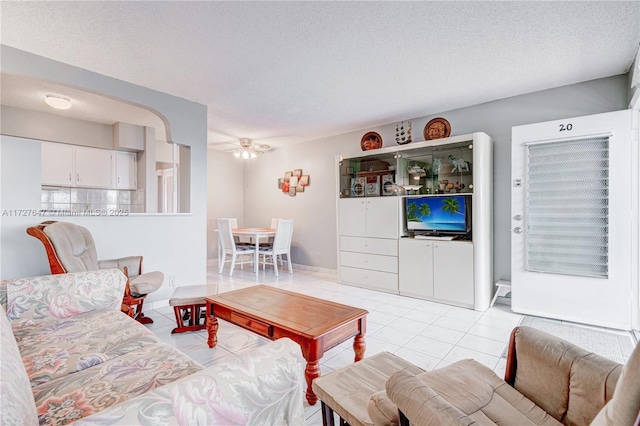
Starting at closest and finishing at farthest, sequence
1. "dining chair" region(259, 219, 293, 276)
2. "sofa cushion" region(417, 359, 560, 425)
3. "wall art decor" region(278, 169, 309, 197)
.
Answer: "sofa cushion" region(417, 359, 560, 425)
"dining chair" region(259, 219, 293, 276)
"wall art decor" region(278, 169, 309, 197)

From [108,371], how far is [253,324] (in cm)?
91

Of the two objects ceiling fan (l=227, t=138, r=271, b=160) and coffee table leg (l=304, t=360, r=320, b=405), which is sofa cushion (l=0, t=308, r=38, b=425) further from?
ceiling fan (l=227, t=138, r=271, b=160)

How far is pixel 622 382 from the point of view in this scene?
0.67m

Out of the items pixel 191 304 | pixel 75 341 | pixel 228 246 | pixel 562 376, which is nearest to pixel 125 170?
pixel 228 246

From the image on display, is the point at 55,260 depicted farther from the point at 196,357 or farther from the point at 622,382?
the point at 622,382

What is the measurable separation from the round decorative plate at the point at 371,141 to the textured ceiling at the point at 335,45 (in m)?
0.88

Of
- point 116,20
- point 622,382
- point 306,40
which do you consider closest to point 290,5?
point 306,40

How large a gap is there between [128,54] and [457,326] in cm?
395

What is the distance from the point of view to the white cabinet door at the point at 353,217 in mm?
4609

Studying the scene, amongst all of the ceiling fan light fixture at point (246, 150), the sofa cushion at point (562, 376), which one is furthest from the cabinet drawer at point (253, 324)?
the ceiling fan light fixture at point (246, 150)

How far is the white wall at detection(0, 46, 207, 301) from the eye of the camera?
9.04 ft

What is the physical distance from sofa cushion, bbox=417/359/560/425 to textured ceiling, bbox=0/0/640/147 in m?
2.21

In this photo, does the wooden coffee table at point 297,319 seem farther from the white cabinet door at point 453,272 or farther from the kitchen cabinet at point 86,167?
the kitchen cabinet at point 86,167

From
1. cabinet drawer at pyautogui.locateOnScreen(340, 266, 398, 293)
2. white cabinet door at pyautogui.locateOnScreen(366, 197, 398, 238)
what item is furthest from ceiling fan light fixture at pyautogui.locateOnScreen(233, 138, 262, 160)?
cabinet drawer at pyautogui.locateOnScreen(340, 266, 398, 293)
